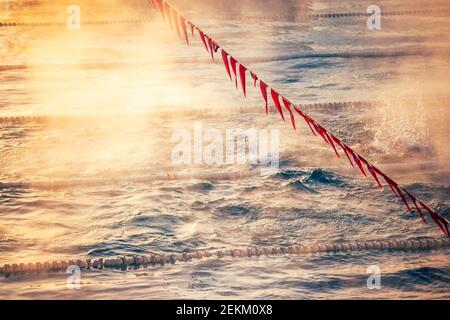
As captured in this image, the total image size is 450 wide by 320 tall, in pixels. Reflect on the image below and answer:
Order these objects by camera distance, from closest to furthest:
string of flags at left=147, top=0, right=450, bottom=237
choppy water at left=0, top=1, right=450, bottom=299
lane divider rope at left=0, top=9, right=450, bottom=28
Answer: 1. string of flags at left=147, top=0, right=450, bottom=237
2. choppy water at left=0, top=1, right=450, bottom=299
3. lane divider rope at left=0, top=9, right=450, bottom=28

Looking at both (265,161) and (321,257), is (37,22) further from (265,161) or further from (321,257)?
(321,257)

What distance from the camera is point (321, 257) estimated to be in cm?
419

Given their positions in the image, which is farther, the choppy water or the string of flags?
the choppy water

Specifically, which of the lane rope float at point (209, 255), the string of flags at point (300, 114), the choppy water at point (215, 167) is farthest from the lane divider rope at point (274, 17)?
the lane rope float at point (209, 255)

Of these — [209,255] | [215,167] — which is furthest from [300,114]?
[215,167]

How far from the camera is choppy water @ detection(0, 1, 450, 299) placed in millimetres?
3955

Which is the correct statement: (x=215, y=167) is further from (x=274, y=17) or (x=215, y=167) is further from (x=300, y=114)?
(x=274, y=17)

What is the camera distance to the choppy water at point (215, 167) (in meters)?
3.96

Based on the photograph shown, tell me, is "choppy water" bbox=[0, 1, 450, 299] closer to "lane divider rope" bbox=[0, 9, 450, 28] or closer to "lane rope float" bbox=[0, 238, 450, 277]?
"lane rope float" bbox=[0, 238, 450, 277]

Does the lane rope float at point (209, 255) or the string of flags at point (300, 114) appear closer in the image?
the string of flags at point (300, 114)

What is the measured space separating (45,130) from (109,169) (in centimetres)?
128

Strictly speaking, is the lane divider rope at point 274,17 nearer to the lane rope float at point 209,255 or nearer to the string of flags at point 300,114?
the string of flags at point 300,114

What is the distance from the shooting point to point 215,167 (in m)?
5.59

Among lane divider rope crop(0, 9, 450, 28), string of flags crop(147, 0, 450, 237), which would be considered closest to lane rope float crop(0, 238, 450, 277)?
string of flags crop(147, 0, 450, 237)
